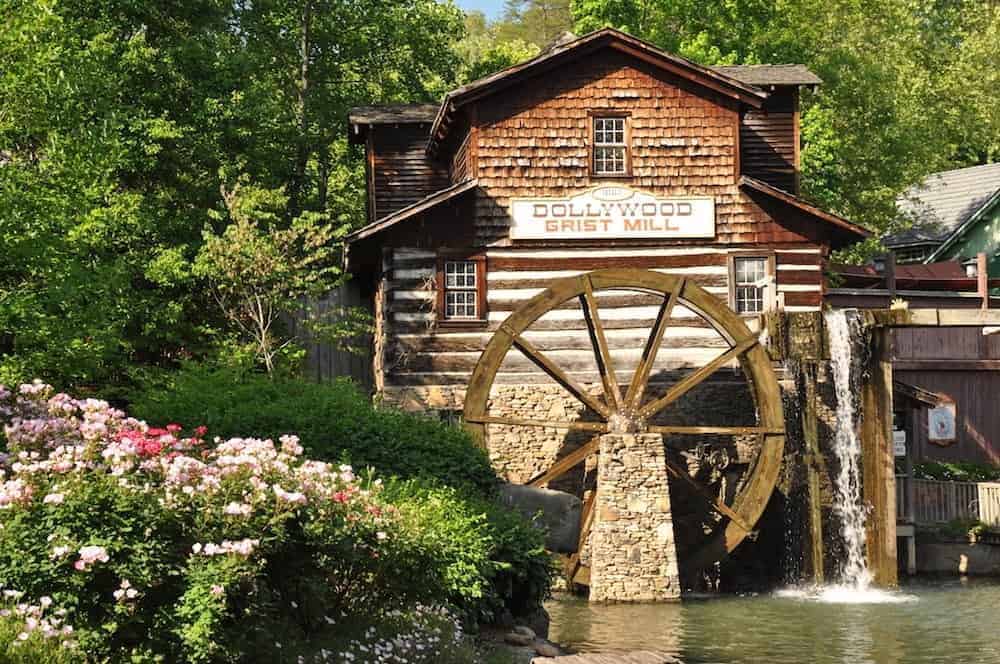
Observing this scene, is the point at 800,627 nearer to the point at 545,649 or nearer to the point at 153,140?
the point at 545,649

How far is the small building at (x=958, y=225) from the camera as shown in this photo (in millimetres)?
40281

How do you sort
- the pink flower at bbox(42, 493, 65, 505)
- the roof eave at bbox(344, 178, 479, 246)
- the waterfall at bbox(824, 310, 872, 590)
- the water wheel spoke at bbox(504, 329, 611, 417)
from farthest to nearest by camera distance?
the waterfall at bbox(824, 310, 872, 590)
the roof eave at bbox(344, 178, 479, 246)
the water wheel spoke at bbox(504, 329, 611, 417)
the pink flower at bbox(42, 493, 65, 505)

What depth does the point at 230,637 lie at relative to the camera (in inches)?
390

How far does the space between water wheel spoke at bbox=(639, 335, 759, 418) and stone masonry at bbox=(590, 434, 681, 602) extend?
648 mm

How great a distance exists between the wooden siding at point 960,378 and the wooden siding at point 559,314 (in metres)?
7.44

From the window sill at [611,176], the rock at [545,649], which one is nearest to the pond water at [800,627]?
the rock at [545,649]

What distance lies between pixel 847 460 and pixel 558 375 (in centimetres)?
500

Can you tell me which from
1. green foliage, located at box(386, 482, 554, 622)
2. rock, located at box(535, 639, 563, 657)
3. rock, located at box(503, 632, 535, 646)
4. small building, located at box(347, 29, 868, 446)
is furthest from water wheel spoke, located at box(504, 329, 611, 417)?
rock, located at box(503, 632, 535, 646)

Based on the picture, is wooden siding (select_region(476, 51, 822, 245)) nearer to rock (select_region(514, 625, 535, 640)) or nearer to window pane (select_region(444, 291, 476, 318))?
window pane (select_region(444, 291, 476, 318))

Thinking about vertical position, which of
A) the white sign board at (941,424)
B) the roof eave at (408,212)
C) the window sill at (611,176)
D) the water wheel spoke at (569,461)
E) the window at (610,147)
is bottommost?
the water wheel spoke at (569,461)

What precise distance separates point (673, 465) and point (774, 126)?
686 centimetres

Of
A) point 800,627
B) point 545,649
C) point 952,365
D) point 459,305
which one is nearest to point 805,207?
point 459,305

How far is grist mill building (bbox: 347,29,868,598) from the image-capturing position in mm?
22594

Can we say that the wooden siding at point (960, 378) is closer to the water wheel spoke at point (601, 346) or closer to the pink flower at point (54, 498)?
the water wheel spoke at point (601, 346)
